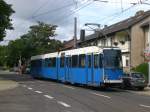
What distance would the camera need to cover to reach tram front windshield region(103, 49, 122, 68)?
31.5 meters

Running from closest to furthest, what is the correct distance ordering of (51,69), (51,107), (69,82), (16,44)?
(51,107), (69,82), (51,69), (16,44)

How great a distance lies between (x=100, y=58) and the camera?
31469 mm

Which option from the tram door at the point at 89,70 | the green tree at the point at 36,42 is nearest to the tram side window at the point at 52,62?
the tram door at the point at 89,70

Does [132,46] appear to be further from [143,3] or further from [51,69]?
[143,3]

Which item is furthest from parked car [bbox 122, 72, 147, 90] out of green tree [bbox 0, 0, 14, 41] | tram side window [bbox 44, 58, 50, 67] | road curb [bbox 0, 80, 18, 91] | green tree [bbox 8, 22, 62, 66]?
green tree [bbox 8, 22, 62, 66]

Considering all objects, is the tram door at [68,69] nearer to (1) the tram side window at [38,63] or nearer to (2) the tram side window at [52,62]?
(2) the tram side window at [52,62]

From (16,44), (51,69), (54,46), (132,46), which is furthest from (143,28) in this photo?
(16,44)

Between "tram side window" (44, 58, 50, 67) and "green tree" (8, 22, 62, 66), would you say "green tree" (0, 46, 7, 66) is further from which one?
"tram side window" (44, 58, 50, 67)

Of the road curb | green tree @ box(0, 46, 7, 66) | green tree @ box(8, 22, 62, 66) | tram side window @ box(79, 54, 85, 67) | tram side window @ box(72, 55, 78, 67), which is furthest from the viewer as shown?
green tree @ box(0, 46, 7, 66)

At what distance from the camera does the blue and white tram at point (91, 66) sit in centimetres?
3142

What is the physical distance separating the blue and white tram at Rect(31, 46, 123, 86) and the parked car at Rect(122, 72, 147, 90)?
3254 millimetres

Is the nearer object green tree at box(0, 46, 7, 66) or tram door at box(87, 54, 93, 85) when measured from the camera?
tram door at box(87, 54, 93, 85)

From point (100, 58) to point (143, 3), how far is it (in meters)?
4.71

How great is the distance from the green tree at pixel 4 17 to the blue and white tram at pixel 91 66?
39.5ft
